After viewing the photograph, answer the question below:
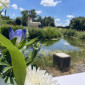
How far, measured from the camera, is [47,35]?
9820 millimetres

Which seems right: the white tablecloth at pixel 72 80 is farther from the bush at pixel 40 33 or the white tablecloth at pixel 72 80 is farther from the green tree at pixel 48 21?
the green tree at pixel 48 21

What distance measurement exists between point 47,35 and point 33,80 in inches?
380

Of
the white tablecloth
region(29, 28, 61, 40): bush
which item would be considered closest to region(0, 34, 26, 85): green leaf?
the white tablecloth

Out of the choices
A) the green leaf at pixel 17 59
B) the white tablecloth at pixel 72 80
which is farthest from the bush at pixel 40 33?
the green leaf at pixel 17 59

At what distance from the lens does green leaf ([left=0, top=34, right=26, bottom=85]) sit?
138 mm

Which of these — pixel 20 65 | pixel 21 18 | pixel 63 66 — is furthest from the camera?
pixel 21 18

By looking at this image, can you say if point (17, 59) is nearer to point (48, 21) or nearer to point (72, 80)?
point (72, 80)

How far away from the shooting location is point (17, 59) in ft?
0.48

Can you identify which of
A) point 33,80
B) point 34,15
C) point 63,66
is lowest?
point 63,66

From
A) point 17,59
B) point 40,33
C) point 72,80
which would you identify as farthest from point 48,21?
point 17,59

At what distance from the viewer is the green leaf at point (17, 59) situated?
14 centimetres

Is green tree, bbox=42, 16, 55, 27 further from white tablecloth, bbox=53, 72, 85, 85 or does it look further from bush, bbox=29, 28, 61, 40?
white tablecloth, bbox=53, 72, 85, 85

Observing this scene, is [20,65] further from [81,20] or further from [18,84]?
[81,20]

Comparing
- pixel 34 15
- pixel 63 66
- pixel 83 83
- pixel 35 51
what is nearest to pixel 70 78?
pixel 83 83
